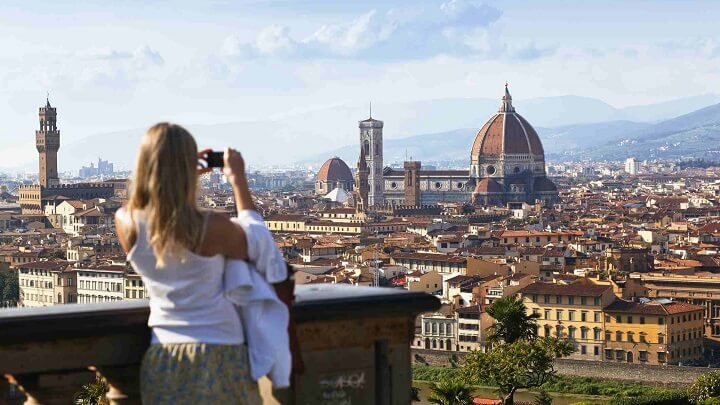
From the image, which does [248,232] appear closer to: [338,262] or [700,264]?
[700,264]

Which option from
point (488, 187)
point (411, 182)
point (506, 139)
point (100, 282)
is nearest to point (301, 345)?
point (100, 282)

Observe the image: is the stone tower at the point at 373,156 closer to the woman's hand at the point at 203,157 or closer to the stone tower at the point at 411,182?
the stone tower at the point at 411,182

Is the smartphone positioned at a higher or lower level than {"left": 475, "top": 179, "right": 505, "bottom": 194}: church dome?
higher

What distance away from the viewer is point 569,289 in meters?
37.3

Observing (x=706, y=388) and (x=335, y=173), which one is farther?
(x=335, y=173)

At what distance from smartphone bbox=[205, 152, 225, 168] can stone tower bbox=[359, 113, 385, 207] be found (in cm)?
11334

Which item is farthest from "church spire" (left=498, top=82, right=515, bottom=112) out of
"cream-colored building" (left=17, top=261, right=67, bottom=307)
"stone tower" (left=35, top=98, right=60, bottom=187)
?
"cream-colored building" (left=17, top=261, right=67, bottom=307)

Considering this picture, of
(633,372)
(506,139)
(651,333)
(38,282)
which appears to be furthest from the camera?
(506,139)

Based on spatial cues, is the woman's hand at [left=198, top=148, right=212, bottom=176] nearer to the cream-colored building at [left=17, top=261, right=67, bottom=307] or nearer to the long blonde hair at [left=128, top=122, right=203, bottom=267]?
the long blonde hair at [left=128, top=122, right=203, bottom=267]

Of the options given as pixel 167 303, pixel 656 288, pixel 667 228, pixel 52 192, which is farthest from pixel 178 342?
pixel 52 192

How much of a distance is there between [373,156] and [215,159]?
122208 millimetres

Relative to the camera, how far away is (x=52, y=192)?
98.7 meters

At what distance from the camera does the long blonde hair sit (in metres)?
3.58

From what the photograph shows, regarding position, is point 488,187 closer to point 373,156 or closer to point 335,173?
point 373,156
